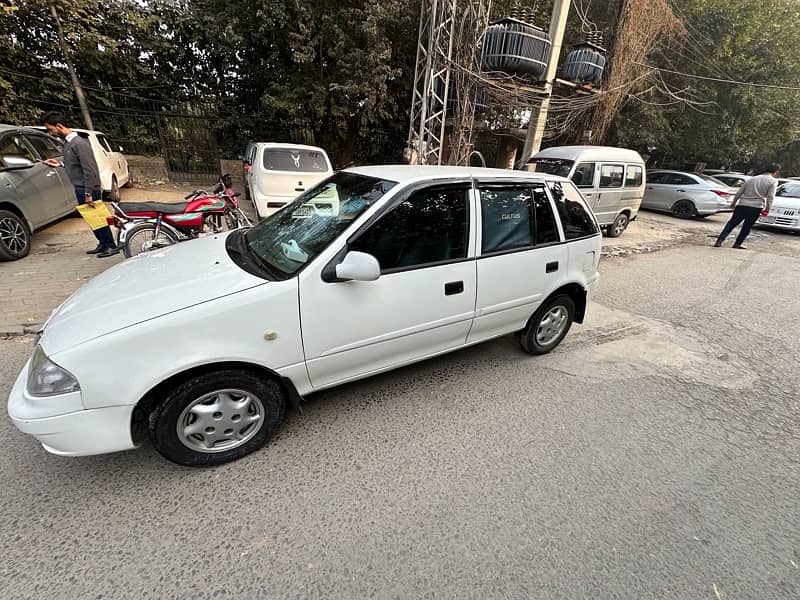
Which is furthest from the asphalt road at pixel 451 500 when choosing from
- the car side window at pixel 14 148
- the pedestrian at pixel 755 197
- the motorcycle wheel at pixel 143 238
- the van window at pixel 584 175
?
the pedestrian at pixel 755 197

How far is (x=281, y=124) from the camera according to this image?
1241 cm

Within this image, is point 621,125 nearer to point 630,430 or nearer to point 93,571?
point 630,430

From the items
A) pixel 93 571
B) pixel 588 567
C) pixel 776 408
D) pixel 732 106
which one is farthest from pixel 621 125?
pixel 93 571

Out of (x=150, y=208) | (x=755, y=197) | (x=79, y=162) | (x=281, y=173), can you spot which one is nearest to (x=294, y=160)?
(x=281, y=173)

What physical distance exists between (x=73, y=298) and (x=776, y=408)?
5381mm

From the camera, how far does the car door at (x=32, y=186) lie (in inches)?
193

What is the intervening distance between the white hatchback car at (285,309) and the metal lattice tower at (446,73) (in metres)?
7.12

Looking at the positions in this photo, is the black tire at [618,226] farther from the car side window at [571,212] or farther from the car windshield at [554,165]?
the car side window at [571,212]

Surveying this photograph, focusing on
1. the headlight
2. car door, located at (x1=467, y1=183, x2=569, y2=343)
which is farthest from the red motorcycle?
car door, located at (x1=467, y1=183, x2=569, y2=343)

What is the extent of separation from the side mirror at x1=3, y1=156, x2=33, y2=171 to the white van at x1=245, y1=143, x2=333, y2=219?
9.84 ft

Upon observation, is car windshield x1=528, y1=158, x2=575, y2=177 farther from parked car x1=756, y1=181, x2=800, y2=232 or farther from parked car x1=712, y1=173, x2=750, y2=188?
parked car x1=712, y1=173, x2=750, y2=188

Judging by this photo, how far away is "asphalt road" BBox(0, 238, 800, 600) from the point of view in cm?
168

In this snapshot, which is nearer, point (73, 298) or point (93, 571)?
point (93, 571)

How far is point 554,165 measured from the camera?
8.21 metres
